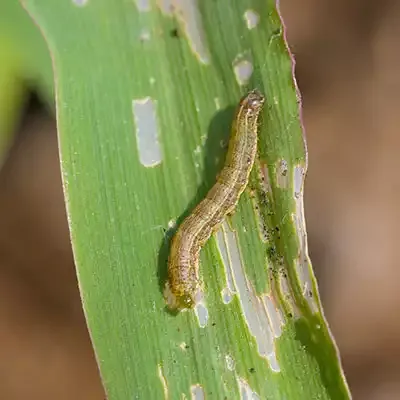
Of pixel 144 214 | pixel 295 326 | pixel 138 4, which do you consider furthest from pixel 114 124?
pixel 295 326

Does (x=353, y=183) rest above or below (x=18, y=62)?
below

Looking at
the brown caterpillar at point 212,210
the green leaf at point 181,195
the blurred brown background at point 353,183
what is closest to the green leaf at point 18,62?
the green leaf at point 181,195

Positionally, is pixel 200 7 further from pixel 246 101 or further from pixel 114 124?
pixel 114 124

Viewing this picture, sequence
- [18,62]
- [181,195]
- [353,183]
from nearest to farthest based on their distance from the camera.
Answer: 1. [181,195]
2. [18,62]
3. [353,183]

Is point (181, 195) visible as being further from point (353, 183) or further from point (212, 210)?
point (353, 183)

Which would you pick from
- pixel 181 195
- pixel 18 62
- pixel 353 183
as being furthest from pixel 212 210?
pixel 353 183

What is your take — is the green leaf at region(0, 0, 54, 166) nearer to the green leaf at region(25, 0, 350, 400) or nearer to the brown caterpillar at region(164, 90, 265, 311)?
the green leaf at region(25, 0, 350, 400)

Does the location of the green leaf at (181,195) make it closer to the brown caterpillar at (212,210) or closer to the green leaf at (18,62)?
the brown caterpillar at (212,210)
